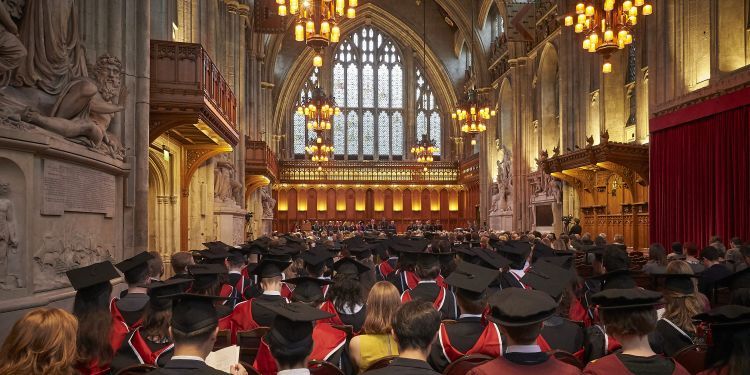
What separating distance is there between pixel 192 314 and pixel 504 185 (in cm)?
3538

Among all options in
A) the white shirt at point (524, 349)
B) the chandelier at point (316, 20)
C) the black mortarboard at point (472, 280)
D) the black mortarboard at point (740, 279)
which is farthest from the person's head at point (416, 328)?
the chandelier at point (316, 20)

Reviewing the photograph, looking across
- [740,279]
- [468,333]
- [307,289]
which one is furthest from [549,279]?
[307,289]

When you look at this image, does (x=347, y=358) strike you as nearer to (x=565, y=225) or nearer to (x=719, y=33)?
(x=719, y=33)

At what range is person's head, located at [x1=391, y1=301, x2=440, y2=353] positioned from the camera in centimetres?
341

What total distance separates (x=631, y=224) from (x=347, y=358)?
2057 cm

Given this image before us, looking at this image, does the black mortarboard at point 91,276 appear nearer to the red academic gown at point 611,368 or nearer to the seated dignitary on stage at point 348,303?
the seated dignitary on stage at point 348,303

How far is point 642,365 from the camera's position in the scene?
3.50 metres

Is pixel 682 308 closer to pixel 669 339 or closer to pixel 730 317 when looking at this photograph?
pixel 669 339

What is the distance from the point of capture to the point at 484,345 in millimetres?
4664

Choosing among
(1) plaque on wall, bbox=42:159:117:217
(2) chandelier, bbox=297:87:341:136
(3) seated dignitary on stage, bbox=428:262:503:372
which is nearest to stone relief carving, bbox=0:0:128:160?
(1) plaque on wall, bbox=42:159:117:217

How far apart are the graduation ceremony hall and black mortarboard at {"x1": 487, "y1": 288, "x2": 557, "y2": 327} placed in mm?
14

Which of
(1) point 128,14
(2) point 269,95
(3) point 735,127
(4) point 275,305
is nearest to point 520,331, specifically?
(4) point 275,305

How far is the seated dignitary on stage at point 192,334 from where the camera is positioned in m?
3.33

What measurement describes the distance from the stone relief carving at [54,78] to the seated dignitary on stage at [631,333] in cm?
651
